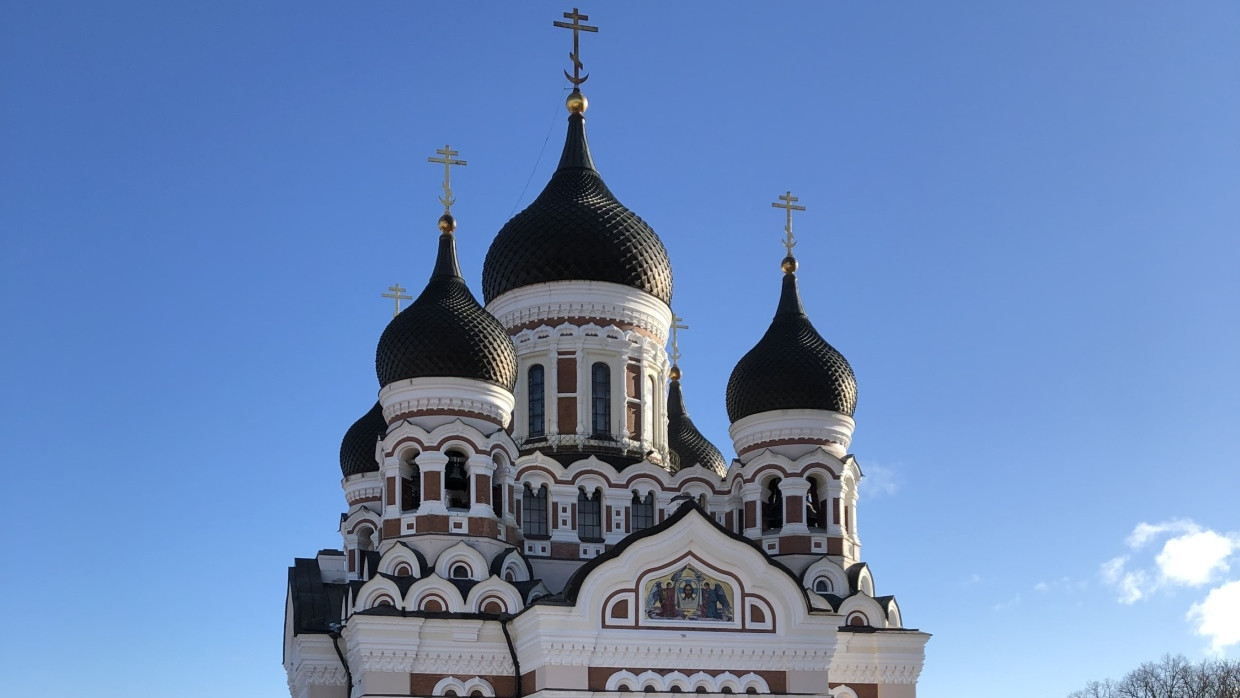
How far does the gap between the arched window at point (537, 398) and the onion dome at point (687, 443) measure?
12.3 ft

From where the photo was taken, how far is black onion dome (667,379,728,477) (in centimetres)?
3033

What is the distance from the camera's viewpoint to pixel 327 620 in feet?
83.8

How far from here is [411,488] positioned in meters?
24.4

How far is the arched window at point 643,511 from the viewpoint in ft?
85.7

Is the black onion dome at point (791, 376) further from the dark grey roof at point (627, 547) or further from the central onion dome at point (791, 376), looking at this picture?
the dark grey roof at point (627, 547)

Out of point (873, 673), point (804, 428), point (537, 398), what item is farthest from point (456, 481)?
point (873, 673)

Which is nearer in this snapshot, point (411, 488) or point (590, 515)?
point (411, 488)

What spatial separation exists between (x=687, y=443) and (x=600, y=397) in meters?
4.31

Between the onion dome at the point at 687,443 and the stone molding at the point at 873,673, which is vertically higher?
the onion dome at the point at 687,443

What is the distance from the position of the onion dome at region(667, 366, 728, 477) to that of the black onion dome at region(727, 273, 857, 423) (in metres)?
3.41

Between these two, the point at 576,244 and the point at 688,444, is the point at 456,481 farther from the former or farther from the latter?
the point at 688,444

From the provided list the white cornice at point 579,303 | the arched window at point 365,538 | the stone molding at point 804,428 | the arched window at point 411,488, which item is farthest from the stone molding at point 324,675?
the stone molding at point 804,428

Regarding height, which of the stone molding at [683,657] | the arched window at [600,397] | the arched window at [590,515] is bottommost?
the stone molding at [683,657]

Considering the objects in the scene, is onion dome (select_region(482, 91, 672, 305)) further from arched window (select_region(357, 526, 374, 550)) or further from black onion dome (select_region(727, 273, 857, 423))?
arched window (select_region(357, 526, 374, 550))
